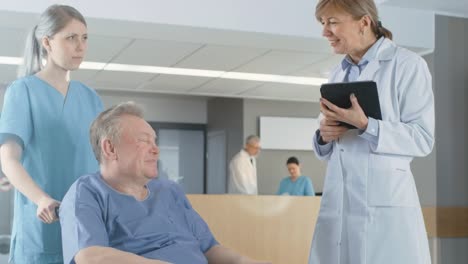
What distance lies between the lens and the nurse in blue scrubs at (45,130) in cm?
189

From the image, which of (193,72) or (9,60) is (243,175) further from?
(9,60)

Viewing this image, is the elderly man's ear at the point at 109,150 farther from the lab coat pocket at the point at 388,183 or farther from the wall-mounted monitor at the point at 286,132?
the wall-mounted monitor at the point at 286,132

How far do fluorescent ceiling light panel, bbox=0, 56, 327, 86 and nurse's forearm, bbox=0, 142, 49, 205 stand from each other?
5.25 meters

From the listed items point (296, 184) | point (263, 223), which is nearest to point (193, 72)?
point (296, 184)

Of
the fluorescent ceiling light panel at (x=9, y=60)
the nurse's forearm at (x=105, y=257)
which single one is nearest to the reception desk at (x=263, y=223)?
the nurse's forearm at (x=105, y=257)

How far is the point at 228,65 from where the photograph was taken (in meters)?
7.12

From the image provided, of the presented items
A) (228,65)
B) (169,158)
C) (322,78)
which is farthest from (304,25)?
(169,158)

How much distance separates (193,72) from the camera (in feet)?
25.0

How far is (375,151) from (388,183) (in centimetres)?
11

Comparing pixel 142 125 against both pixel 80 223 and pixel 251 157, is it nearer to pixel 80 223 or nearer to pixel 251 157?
pixel 80 223

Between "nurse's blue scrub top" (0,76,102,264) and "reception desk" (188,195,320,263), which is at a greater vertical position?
"nurse's blue scrub top" (0,76,102,264)

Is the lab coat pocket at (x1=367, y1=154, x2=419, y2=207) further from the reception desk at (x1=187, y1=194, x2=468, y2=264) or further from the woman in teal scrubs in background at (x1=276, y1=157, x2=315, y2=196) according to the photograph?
the woman in teal scrubs in background at (x1=276, y1=157, x2=315, y2=196)

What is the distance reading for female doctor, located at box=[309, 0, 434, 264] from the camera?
6.27 feet

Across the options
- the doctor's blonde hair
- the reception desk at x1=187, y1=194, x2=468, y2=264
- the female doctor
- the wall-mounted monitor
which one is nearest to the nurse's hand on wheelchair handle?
the female doctor
